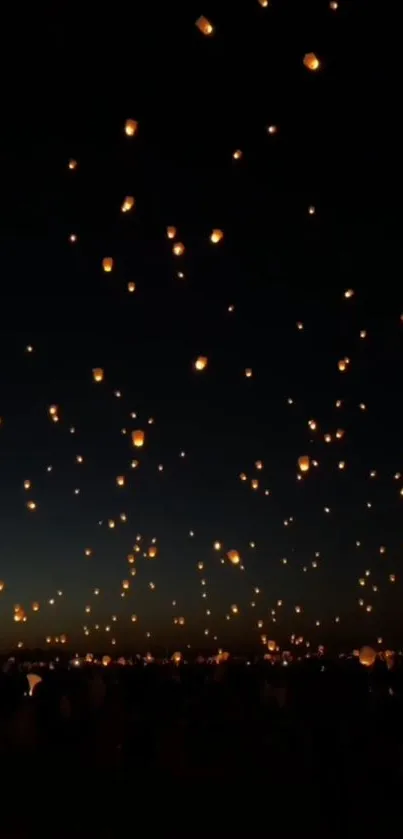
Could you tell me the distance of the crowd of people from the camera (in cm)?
554

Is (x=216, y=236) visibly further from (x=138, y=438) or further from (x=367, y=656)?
(x=367, y=656)

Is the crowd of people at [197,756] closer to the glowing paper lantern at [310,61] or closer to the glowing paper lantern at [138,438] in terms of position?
the glowing paper lantern at [138,438]

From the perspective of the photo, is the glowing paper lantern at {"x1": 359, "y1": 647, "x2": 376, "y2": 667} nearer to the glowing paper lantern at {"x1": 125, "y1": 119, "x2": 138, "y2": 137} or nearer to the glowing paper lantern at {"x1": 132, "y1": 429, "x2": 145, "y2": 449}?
the glowing paper lantern at {"x1": 132, "y1": 429, "x2": 145, "y2": 449}

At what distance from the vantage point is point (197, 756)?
7.83 meters

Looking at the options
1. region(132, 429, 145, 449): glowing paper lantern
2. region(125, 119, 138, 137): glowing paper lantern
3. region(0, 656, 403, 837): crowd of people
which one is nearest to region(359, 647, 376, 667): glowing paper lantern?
→ region(0, 656, 403, 837): crowd of people

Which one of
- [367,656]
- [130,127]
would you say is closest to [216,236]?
[130,127]

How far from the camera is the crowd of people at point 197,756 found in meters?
5.54

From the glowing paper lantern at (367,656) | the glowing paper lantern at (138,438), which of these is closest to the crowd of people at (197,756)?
the glowing paper lantern at (138,438)

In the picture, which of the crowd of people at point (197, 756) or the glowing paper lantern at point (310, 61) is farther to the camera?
the glowing paper lantern at point (310, 61)

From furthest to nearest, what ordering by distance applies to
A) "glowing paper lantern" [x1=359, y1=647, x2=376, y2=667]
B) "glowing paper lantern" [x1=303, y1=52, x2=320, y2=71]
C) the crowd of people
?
"glowing paper lantern" [x1=359, y1=647, x2=376, y2=667]
"glowing paper lantern" [x1=303, y1=52, x2=320, y2=71]
the crowd of people

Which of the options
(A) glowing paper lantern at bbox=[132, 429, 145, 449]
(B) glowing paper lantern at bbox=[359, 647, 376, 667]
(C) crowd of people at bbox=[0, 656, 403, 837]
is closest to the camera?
(C) crowd of people at bbox=[0, 656, 403, 837]

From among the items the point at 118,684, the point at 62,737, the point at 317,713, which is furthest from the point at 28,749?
the point at 118,684

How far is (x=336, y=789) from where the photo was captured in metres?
5.73

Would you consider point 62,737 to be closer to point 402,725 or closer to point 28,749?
point 28,749
